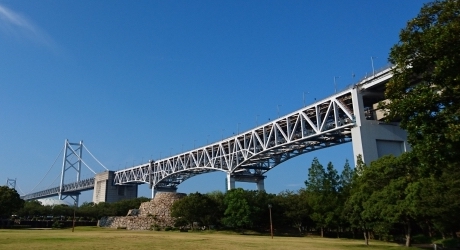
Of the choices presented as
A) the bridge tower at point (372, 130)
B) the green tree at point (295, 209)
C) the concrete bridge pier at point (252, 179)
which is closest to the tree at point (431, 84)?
the bridge tower at point (372, 130)

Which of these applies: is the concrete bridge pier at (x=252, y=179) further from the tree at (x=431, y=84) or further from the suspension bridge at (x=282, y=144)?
the tree at (x=431, y=84)

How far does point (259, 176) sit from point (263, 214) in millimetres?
38597

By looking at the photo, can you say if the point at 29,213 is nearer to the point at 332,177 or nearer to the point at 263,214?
the point at 263,214

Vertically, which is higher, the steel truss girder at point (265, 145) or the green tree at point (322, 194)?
the steel truss girder at point (265, 145)

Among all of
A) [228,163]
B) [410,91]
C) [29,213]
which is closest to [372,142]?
[410,91]

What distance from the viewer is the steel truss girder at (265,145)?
64.1 metres

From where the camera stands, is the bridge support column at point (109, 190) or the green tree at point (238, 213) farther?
the bridge support column at point (109, 190)

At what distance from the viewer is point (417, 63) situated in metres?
18.4

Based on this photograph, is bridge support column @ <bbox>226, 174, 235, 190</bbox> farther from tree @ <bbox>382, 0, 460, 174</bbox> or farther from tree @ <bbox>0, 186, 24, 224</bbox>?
tree @ <bbox>382, 0, 460, 174</bbox>

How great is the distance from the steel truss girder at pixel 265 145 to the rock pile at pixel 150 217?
21.4 meters

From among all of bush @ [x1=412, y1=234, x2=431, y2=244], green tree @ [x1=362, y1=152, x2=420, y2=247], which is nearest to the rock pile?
green tree @ [x1=362, y1=152, x2=420, y2=247]

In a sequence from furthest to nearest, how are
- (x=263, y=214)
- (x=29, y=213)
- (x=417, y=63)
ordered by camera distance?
(x=29, y=213)
(x=263, y=214)
(x=417, y=63)

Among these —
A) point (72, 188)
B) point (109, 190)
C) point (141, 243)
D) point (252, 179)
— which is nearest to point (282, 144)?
point (252, 179)

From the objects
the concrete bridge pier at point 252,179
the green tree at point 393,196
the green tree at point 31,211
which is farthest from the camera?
the concrete bridge pier at point 252,179
